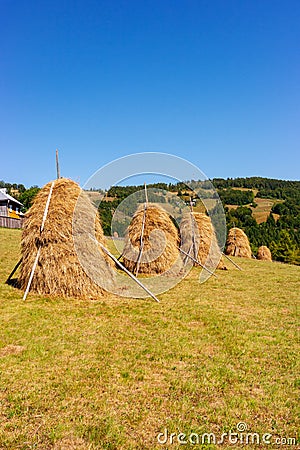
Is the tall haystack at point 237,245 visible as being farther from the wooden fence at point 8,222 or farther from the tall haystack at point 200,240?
the wooden fence at point 8,222

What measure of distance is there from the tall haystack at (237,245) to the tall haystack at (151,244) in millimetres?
14179

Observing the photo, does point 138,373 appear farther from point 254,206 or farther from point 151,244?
point 254,206

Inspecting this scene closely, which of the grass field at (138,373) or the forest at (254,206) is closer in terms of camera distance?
the grass field at (138,373)

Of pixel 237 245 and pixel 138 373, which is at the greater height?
pixel 237 245

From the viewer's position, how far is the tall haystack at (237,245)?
27.0 meters

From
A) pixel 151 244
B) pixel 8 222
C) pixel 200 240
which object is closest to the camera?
pixel 151 244

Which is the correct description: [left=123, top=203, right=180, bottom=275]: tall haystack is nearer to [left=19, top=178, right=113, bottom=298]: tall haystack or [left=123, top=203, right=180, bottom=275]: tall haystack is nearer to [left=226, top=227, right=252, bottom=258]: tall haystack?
[left=19, top=178, right=113, bottom=298]: tall haystack

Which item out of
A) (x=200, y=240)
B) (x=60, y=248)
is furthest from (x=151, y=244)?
(x=60, y=248)

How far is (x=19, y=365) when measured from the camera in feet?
15.6

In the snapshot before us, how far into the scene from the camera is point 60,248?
28.4 ft

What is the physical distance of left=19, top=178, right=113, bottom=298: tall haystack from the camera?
856cm

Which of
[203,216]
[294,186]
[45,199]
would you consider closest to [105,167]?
[45,199]

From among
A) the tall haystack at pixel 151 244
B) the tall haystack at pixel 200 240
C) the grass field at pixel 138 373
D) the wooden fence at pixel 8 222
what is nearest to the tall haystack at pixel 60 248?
the grass field at pixel 138 373

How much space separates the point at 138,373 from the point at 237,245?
23683mm
